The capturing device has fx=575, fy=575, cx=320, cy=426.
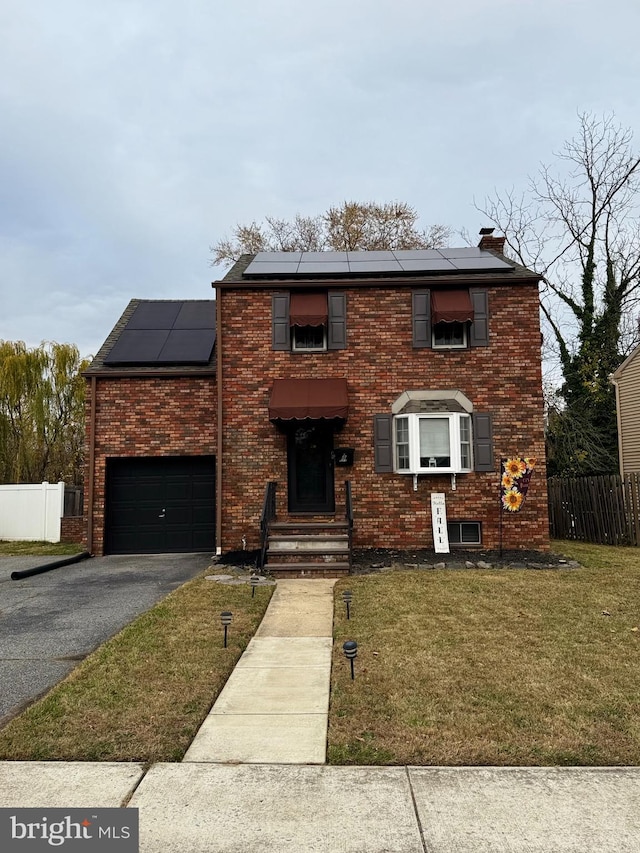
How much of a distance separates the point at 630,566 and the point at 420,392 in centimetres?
511

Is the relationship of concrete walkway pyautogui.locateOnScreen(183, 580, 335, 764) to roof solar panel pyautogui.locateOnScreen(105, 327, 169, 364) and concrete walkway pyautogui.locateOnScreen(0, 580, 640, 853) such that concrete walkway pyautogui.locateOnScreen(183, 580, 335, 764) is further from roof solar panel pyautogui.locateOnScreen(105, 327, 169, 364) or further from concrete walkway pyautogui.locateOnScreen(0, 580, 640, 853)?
roof solar panel pyautogui.locateOnScreen(105, 327, 169, 364)

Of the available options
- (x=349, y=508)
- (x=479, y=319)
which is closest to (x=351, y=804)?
(x=349, y=508)

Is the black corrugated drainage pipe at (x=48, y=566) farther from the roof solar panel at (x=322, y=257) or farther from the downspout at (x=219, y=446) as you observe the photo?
the roof solar panel at (x=322, y=257)

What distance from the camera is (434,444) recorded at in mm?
11922

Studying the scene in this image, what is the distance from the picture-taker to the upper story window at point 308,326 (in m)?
12.4

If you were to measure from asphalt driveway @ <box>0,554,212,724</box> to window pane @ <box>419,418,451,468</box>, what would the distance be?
4949 mm

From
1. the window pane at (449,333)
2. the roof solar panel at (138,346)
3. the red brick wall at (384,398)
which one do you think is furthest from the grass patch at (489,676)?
the roof solar panel at (138,346)

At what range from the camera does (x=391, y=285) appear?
12492mm

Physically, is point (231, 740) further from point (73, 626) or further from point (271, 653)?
point (73, 626)

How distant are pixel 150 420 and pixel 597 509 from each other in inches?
451

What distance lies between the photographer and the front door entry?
39.8 feet

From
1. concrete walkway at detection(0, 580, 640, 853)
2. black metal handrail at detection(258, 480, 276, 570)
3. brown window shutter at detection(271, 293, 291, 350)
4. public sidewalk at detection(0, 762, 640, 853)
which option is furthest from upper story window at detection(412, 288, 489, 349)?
public sidewalk at detection(0, 762, 640, 853)

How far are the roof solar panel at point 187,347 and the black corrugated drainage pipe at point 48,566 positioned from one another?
15.2 feet

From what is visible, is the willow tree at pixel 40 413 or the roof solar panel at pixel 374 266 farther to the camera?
the willow tree at pixel 40 413
